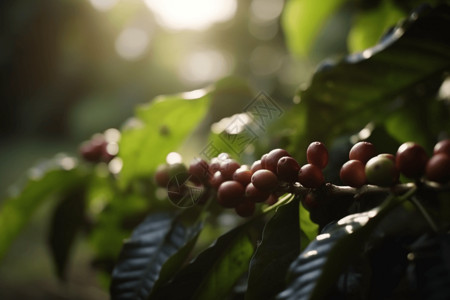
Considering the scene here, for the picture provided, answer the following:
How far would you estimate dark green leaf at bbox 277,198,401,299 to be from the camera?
1.47 ft

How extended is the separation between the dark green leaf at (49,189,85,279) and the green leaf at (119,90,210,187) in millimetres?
244

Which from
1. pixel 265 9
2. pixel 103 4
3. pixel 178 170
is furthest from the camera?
pixel 103 4

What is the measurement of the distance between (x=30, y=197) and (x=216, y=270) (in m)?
0.62

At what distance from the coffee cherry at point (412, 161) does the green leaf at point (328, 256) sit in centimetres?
3

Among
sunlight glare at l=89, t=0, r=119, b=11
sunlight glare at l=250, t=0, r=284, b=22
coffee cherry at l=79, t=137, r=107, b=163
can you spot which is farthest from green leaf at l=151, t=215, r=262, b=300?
sunlight glare at l=89, t=0, r=119, b=11

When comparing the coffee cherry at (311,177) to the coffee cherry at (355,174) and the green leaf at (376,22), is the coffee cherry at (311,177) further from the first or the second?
the green leaf at (376,22)

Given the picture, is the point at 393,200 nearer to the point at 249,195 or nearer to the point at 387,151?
the point at 249,195

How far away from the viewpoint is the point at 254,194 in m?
0.57

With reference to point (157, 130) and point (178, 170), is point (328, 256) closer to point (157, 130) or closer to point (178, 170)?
point (178, 170)

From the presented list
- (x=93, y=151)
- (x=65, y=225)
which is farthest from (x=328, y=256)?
(x=65, y=225)

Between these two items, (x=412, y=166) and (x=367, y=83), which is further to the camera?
(x=367, y=83)

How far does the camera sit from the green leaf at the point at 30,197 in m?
1.04

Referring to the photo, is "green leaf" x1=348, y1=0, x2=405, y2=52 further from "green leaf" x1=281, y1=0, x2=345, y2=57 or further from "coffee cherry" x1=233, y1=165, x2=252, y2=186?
"coffee cherry" x1=233, y1=165, x2=252, y2=186

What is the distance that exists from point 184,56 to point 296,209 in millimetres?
9666
